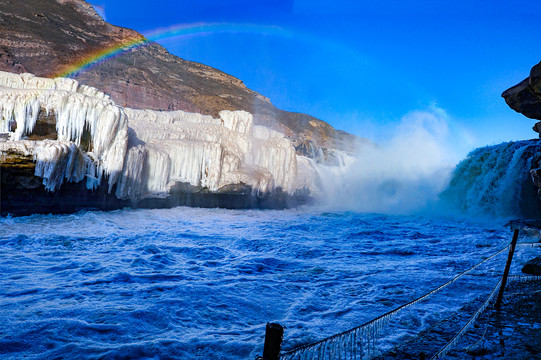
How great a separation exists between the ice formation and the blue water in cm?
223

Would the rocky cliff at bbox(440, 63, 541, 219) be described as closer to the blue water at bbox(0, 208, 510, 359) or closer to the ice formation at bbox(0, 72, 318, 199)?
the blue water at bbox(0, 208, 510, 359)

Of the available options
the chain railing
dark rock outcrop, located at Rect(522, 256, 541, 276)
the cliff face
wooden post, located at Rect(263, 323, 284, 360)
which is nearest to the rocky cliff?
dark rock outcrop, located at Rect(522, 256, 541, 276)

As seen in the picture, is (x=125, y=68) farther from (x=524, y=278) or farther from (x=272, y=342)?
(x=272, y=342)

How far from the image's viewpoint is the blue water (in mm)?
3844

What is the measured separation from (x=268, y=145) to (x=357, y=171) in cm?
1589

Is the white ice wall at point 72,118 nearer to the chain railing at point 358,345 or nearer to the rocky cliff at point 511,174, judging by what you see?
the chain railing at point 358,345

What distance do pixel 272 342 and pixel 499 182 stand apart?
20.0 m

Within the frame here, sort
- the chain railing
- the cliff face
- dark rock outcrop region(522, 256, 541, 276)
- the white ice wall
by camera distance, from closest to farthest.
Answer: the chain railing < dark rock outcrop region(522, 256, 541, 276) < the white ice wall < the cliff face

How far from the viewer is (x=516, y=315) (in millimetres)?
4012

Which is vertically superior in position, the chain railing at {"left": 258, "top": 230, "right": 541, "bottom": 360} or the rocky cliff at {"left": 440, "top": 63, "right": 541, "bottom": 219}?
the rocky cliff at {"left": 440, "top": 63, "right": 541, "bottom": 219}

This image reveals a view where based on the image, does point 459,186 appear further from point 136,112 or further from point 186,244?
point 136,112

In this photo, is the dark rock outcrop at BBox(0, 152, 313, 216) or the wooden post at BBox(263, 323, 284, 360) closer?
the wooden post at BBox(263, 323, 284, 360)

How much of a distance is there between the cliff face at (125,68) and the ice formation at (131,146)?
14.8 metres

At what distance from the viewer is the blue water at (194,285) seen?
12.6 ft
